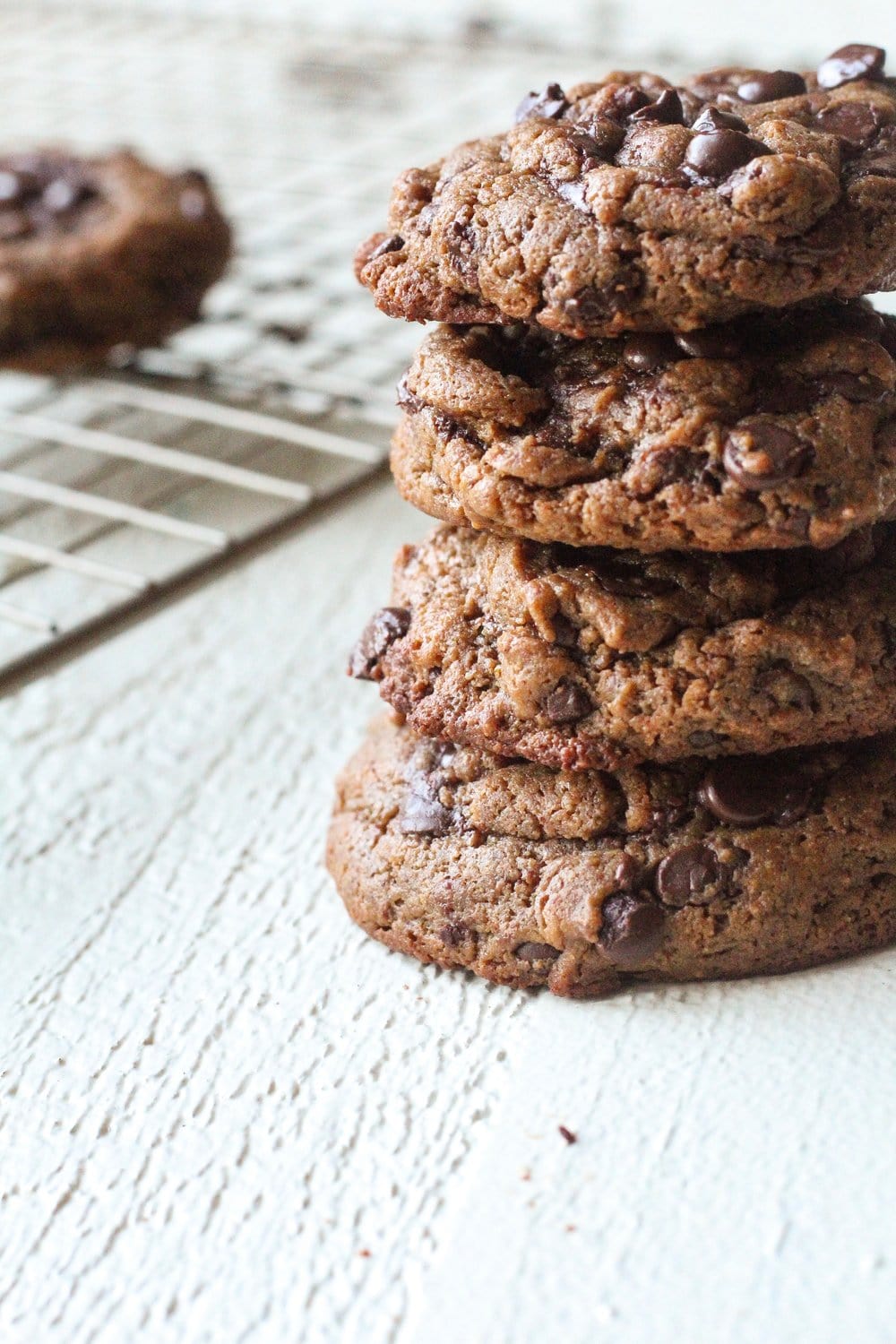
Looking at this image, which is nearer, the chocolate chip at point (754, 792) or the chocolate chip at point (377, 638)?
the chocolate chip at point (754, 792)

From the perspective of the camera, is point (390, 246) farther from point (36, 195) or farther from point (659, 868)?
point (36, 195)

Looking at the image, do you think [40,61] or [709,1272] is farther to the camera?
[40,61]

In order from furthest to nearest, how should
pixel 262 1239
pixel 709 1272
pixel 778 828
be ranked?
1. pixel 778 828
2. pixel 262 1239
3. pixel 709 1272

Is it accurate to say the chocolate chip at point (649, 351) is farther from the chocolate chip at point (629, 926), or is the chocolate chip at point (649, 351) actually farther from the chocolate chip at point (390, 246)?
the chocolate chip at point (629, 926)

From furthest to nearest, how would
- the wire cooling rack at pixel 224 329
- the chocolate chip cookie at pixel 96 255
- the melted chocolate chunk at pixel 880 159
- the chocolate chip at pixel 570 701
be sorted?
the chocolate chip cookie at pixel 96 255 < the wire cooling rack at pixel 224 329 < the chocolate chip at pixel 570 701 < the melted chocolate chunk at pixel 880 159

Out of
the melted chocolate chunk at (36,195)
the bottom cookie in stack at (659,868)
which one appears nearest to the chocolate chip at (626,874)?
the bottom cookie in stack at (659,868)

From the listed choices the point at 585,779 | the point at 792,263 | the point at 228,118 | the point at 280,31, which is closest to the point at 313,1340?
the point at 585,779

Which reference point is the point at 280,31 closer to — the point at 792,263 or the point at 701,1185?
the point at 792,263

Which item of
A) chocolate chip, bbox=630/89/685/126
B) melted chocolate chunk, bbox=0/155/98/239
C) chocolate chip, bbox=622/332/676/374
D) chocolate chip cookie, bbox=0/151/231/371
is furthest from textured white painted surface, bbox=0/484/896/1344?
melted chocolate chunk, bbox=0/155/98/239
